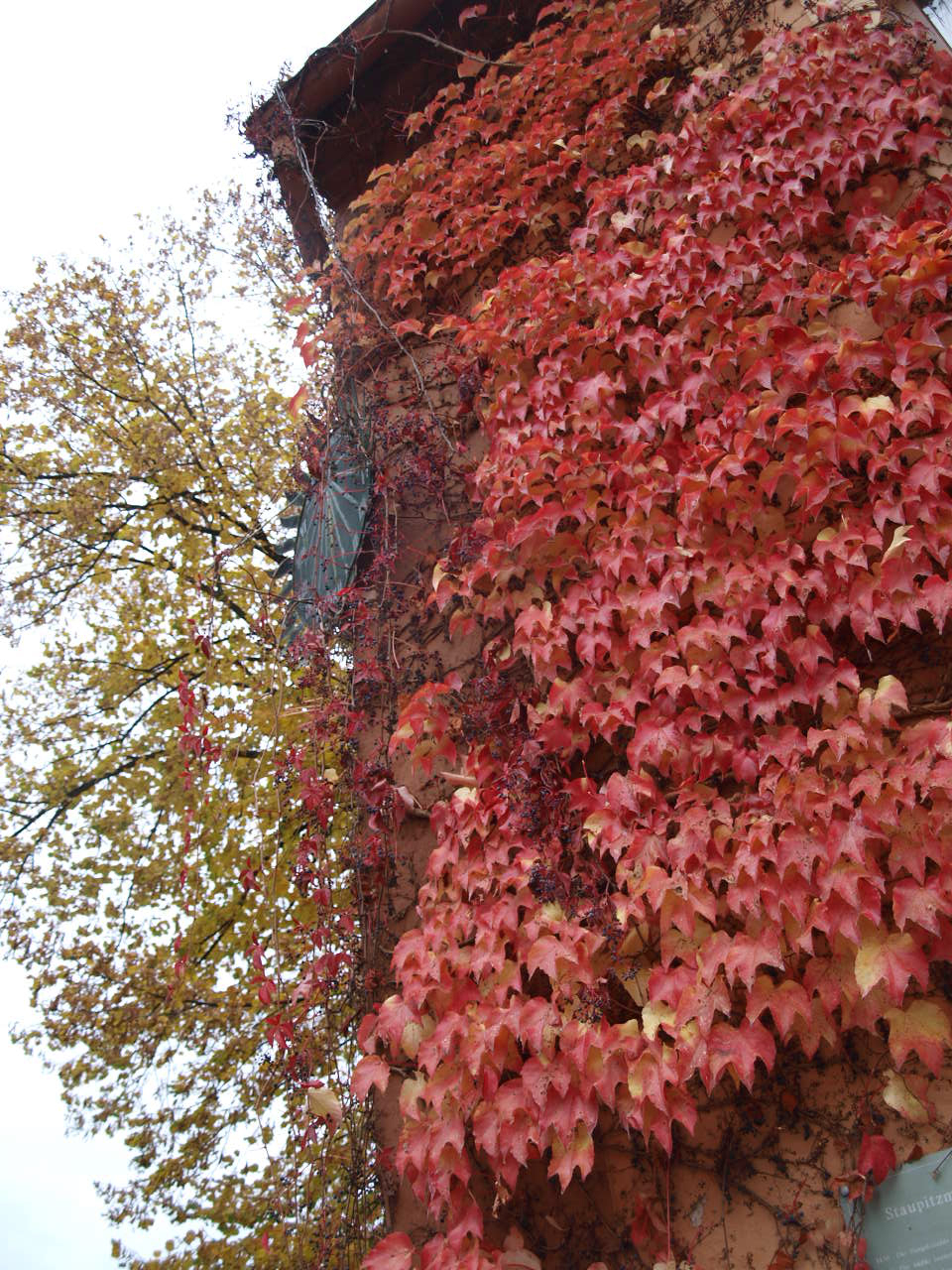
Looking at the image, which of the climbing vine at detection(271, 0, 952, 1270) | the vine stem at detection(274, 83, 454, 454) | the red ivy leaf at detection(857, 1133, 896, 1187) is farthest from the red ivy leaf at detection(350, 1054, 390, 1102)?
the vine stem at detection(274, 83, 454, 454)

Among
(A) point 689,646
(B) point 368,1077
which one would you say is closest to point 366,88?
(A) point 689,646

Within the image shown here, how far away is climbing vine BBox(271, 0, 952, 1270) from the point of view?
2416 mm

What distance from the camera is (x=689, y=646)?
298cm

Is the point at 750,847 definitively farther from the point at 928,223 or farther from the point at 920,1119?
the point at 928,223

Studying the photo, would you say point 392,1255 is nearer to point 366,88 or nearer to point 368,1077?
point 368,1077

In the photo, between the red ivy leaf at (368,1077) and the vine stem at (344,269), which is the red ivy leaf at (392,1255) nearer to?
the red ivy leaf at (368,1077)

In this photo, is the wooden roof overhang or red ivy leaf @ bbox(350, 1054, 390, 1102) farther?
the wooden roof overhang

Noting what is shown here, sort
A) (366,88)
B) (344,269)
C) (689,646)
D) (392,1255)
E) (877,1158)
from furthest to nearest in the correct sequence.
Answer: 1. (366,88)
2. (344,269)
3. (689,646)
4. (392,1255)
5. (877,1158)

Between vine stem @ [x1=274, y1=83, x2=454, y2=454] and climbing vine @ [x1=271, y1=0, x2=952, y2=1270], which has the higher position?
Answer: vine stem @ [x1=274, y1=83, x2=454, y2=454]

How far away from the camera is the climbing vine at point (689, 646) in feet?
7.93

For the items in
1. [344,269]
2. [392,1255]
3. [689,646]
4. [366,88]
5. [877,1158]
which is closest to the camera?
[877,1158]

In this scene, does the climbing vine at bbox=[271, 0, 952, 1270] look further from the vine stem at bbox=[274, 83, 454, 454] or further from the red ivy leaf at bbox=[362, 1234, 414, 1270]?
the vine stem at bbox=[274, 83, 454, 454]

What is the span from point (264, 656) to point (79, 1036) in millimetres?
3530

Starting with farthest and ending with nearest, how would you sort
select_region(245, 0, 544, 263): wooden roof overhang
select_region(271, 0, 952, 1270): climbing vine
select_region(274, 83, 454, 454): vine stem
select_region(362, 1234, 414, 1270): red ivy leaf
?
select_region(245, 0, 544, 263): wooden roof overhang
select_region(274, 83, 454, 454): vine stem
select_region(362, 1234, 414, 1270): red ivy leaf
select_region(271, 0, 952, 1270): climbing vine
